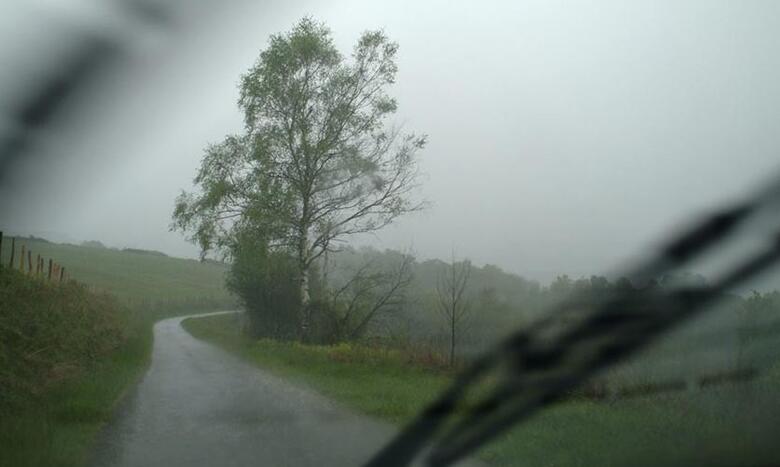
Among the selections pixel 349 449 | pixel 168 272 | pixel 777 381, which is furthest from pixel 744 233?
pixel 168 272

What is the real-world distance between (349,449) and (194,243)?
16641mm

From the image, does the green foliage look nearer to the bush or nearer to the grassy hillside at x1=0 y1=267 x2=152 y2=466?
the grassy hillside at x1=0 y1=267 x2=152 y2=466

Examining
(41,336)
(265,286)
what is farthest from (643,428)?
(265,286)

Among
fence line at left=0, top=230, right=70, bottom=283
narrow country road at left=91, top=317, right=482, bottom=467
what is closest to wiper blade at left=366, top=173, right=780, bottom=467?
narrow country road at left=91, top=317, right=482, bottom=467

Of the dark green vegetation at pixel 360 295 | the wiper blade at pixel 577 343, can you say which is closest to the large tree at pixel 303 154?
the dark green vegetation at pixel 360 295

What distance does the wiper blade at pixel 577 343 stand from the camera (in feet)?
18.8

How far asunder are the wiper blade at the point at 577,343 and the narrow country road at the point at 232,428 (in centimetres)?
169

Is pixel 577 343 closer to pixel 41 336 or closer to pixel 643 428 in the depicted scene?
pixel 643 428

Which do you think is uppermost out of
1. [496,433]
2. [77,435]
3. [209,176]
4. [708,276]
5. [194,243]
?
[209,176]

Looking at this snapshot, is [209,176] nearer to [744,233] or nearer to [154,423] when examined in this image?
[154,423]

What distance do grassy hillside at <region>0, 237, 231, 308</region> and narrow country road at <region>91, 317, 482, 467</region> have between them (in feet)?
42.3

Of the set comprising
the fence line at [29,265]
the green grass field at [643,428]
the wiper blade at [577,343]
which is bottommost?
the green grass field at [643,428]

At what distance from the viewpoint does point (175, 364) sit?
693 inches

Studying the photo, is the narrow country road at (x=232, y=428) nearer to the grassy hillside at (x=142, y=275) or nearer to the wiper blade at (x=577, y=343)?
the wiper blade at (x=577, y=343)
